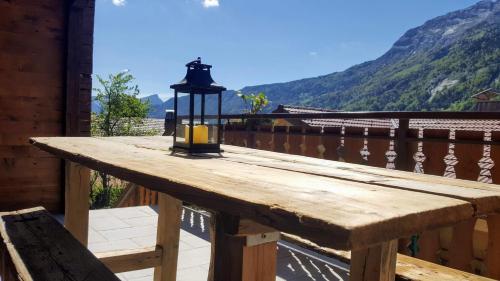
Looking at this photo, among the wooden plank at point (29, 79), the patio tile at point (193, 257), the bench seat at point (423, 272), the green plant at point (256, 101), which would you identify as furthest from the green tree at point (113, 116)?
the bench seat at point (423, 272)

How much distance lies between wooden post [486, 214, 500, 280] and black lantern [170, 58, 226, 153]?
141 centimetres

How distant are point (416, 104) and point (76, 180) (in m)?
75.6

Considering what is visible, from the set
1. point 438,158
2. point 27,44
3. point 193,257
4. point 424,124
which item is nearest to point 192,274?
point 193,257

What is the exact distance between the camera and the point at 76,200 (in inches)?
96.3

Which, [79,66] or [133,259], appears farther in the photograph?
[79,66]

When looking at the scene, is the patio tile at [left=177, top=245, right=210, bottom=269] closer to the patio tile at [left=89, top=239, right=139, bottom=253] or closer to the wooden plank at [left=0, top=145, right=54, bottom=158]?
the patio tile at [left=89, top=239, right=139, bottom=253]

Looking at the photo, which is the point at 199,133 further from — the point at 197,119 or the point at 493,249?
the point at 493,249

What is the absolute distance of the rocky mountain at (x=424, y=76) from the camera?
65.6 m

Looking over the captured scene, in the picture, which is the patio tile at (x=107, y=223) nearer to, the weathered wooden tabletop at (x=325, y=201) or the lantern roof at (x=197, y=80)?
the lantern roof at (x=197, y=80)

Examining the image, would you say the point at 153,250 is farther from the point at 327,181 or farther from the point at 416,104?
the point at 416,104

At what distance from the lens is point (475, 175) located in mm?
2266

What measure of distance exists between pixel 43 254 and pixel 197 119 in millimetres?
927

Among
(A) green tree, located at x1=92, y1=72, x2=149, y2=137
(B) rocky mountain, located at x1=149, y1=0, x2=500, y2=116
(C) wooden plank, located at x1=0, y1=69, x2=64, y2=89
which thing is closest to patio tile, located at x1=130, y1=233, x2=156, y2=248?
(C) wooden plank, located at x1=0, y1=69, x2=64, y2=89

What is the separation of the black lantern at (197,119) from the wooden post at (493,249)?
141cm
